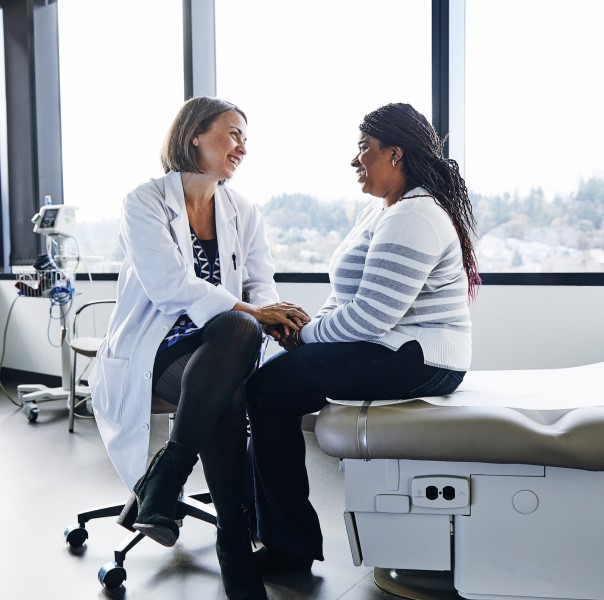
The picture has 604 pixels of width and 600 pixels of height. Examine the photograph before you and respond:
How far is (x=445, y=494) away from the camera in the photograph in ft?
4.58

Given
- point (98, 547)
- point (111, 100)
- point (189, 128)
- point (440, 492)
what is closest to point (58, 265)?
point (111, 100)

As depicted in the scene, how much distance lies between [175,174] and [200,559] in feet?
3.44

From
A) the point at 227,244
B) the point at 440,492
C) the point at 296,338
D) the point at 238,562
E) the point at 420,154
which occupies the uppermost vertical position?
the point at 420,154

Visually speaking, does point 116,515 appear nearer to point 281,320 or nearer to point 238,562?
point 238,562

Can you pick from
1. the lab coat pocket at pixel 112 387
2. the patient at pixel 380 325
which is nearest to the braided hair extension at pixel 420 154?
the patient at pixel 380 325

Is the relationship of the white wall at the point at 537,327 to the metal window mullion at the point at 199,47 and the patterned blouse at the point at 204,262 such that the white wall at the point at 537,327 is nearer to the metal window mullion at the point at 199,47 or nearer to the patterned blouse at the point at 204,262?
the patterned blouse at the point at 204,262

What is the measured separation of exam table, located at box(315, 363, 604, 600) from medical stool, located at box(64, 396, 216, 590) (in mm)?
496

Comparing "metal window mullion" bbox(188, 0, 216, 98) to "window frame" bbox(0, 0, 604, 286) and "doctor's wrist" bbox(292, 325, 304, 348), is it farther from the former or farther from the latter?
"doctor's wrist" bbox(292, 325, 304, 348)

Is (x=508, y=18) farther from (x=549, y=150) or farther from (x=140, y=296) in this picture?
(x=140, y=296)

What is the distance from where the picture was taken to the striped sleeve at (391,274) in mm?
1451

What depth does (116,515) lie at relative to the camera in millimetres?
1900

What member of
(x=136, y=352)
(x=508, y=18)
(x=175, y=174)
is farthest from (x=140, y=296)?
(x=508, y=18)

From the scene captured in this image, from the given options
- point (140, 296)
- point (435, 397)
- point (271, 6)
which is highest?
point (271, 6)

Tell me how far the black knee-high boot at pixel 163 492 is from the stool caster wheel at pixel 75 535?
498 mm
